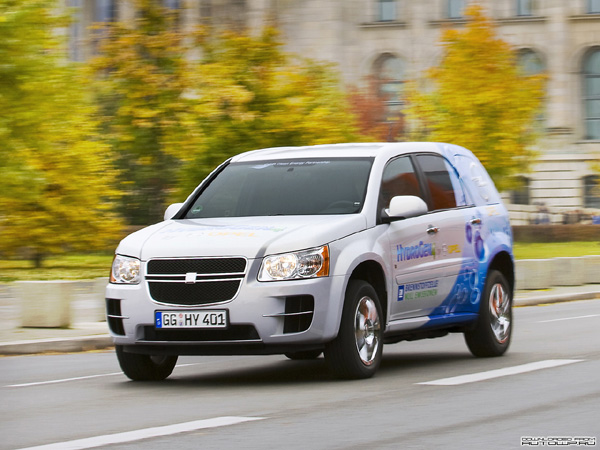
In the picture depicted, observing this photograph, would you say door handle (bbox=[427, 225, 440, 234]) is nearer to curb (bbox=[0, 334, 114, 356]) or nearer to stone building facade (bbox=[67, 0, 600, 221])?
curb (bbox=[0, 334, 114, 356])

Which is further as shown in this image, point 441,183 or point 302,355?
point 302,355

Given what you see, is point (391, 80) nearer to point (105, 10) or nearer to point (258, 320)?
point (105, 10)

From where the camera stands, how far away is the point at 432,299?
1146 cm

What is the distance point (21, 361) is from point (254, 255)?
474 centimetres

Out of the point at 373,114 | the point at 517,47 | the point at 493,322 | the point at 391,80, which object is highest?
the point at 493,322

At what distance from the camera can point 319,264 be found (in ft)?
32.7

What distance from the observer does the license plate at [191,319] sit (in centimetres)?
983

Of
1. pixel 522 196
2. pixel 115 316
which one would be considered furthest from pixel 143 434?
pixel 522 196

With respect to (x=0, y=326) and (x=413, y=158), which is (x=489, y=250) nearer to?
(x=413, y=158)

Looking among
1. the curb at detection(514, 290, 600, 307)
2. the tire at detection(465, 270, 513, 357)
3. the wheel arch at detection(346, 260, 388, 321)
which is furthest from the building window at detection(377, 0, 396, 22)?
the wheel arch at detection(346, 260, 388, 321)

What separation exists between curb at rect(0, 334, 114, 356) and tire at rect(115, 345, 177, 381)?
4062mm

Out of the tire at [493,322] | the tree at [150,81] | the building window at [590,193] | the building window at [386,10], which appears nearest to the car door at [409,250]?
the tire at [493,322]

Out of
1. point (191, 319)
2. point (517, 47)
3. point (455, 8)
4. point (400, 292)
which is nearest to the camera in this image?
point (191, 319)

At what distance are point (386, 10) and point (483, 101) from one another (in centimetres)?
2943
